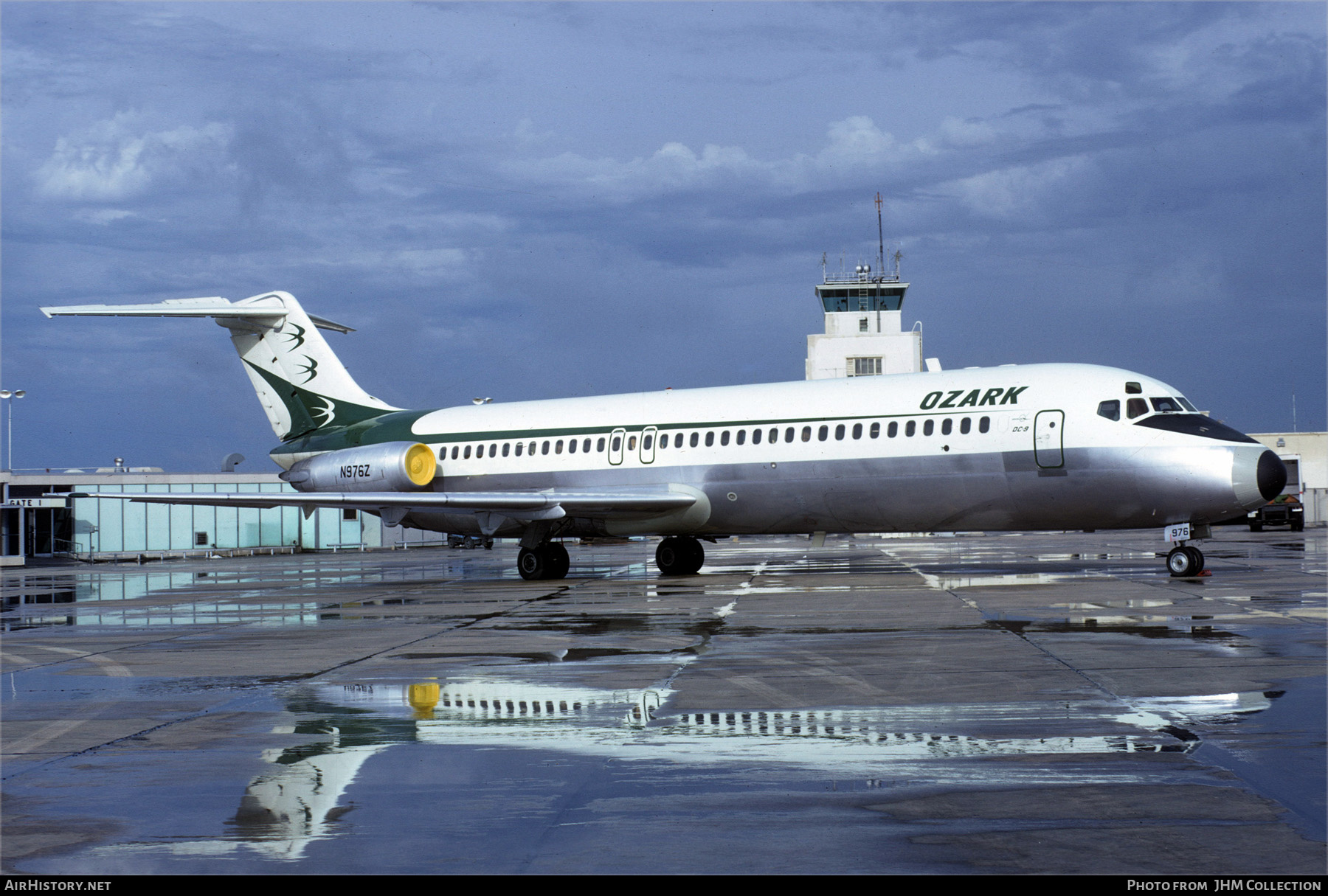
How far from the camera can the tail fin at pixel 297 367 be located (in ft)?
103

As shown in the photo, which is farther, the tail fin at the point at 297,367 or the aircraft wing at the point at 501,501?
the tail fin at the point at 297,367

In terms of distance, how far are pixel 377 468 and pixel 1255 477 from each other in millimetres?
18202

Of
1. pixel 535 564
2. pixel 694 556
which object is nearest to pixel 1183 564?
pixel 694 556

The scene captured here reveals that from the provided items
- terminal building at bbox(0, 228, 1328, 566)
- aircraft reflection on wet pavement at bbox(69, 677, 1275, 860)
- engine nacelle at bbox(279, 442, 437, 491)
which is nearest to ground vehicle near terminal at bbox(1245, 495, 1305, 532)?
terminal building at bbox(0, 228, 1328, 566)

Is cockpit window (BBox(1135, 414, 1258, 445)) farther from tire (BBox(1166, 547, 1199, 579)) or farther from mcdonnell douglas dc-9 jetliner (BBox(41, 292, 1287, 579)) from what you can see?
tire (BBox(1166, 547, 1199, 579))

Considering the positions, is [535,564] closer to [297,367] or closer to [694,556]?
[694,556]

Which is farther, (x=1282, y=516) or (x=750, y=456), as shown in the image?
(x=1282, y=516)

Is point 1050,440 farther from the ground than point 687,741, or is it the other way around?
point 1050,440

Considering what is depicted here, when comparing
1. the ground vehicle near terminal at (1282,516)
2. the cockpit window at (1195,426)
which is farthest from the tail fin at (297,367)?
the ground vehicle near terminal at (1282,516)

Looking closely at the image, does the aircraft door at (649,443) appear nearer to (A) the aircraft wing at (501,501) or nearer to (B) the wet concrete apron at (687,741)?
(A) the aircraft wing at (501,501)

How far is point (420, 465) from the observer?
28.7 m

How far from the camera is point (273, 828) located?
5660 mm

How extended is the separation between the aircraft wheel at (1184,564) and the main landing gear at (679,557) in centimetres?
1031

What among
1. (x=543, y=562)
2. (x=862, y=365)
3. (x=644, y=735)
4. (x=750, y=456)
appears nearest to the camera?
(x=644, y=735)
